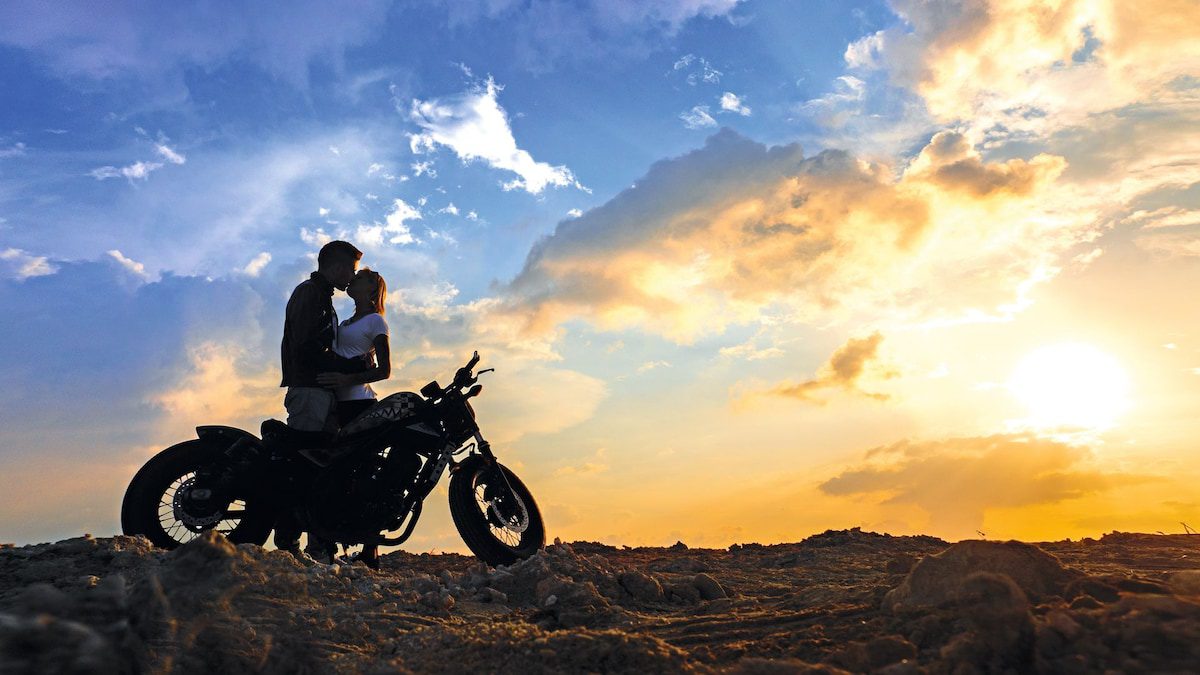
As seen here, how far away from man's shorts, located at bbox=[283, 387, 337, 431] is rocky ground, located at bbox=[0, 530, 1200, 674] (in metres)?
1.37

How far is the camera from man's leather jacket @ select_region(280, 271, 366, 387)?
6531mm

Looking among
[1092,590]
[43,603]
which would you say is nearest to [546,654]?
[43,603]

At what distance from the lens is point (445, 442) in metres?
6.59

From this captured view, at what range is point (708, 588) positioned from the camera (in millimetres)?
5504

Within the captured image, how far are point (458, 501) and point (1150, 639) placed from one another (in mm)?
4697

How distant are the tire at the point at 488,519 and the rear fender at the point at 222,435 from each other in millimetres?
1640

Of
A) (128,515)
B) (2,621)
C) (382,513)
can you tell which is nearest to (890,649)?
(2,621)

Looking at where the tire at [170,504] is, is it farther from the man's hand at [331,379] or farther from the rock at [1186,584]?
the rock at [1186,584]

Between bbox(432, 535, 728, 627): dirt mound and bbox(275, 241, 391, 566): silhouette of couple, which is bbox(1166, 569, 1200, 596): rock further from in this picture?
bbox(275, 241, 391, 566): silhouette of couple

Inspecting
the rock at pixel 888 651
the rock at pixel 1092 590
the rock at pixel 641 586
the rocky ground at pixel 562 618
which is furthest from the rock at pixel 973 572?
the rock at pixel 641 586

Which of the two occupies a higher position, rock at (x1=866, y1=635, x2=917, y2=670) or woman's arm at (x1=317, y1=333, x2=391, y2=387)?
woman's arm at (x1=317, y1=333, x2=391, y2=387)

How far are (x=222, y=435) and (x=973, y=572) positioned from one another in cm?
534

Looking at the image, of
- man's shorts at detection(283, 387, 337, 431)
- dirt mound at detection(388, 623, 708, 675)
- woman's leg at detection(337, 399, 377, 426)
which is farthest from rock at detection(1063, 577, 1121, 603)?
man's shorts at detection(283, 387, 337, 431)

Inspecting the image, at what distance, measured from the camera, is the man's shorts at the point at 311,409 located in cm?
649
